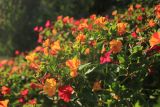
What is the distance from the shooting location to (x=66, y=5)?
910cm

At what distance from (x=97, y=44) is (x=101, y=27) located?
0.31 meters

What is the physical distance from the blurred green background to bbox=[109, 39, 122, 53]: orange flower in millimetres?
5543

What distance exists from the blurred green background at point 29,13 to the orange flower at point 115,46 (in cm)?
554

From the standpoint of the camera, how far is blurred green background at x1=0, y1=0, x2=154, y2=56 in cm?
909

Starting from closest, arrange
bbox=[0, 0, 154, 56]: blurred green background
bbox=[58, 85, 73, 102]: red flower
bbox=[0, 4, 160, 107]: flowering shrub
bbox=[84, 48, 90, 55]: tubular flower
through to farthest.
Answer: bbox=[58, 85, 73, 102]: red flower
bbox=[0, 4, 160, 107]: flowering shrub
bbox=[84, 48, 90, 55]: tubular flower
bbox=[0, 0, 154, 56]: blurred green background

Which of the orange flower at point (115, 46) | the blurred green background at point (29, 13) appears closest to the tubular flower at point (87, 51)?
the orange flower at point (115, 46)

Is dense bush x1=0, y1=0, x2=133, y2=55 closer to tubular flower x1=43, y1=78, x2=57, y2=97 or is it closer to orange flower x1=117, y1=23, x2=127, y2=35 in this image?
orange flower x1=117, y1=23, x2=127, y2=35

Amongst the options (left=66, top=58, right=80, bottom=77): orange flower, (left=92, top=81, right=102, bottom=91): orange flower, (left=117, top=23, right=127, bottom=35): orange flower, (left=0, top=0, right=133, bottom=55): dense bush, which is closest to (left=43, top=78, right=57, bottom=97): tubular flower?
(left=66, top=58, right=80, bottom=77): orange flower

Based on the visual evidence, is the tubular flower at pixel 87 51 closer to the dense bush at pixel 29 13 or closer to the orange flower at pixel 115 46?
the orange flower at pixel 115 46

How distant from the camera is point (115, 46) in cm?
340

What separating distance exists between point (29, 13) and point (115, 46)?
624 cm

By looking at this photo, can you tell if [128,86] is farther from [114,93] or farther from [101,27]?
[101,27]

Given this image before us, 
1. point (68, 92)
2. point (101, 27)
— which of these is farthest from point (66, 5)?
point (68, 92)

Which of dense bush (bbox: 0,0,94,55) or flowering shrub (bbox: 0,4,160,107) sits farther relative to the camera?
dense bush (bbox: 0,0,94,55)
